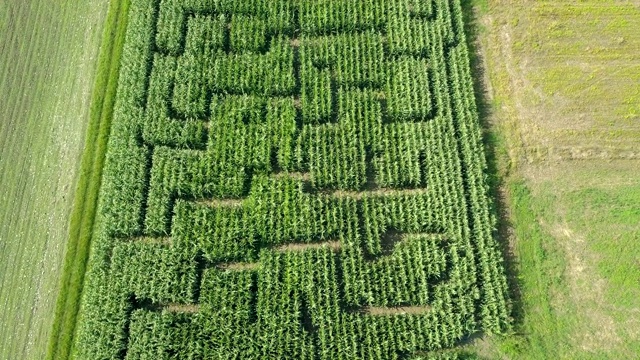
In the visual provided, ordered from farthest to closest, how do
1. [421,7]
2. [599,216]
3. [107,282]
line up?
[421,7]
[599,216]
[107,282]

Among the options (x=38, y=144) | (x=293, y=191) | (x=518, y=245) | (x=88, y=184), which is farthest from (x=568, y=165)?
(x=38, y=144)

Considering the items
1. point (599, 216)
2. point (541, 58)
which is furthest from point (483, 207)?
point (541, 58)

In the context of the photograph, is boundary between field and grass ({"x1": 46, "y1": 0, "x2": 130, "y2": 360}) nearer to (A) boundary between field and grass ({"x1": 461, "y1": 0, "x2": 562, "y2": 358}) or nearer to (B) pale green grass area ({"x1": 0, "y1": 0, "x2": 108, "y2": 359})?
(B) pale green grass area ({"x1": 0, "y1": 0, "x2": 108, "y2": 359})

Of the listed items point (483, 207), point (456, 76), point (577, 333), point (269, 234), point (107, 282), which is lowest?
point (577, 333)

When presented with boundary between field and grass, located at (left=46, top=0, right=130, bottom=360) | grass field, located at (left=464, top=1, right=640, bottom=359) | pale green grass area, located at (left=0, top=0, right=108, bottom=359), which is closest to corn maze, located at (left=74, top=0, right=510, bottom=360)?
boundary between field and grass, located at (left=46, top=0, right=130, bottom=360)

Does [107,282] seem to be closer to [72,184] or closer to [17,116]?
[72,184]

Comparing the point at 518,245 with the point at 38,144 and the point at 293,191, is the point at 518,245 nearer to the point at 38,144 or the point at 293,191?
the point at 293,191

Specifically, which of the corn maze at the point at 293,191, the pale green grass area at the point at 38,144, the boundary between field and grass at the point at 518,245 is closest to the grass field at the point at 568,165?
the boundary between field and grass at the point at 518,245
